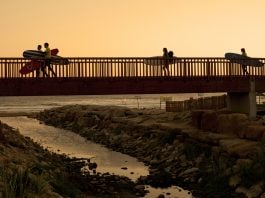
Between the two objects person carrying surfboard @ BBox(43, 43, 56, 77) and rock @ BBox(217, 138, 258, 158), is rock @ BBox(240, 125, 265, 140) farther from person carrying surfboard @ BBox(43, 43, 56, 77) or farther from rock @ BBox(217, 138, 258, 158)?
person carrying surfboard @ BBox(43, 43, 56, 77)

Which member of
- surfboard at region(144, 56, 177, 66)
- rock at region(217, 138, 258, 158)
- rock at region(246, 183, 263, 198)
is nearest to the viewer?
rock at region(246, 183, 263, 198)

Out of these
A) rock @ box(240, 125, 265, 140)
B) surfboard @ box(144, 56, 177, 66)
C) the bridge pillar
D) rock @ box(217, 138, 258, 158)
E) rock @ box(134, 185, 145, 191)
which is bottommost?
rock @ box(134, 185, 145, 191)

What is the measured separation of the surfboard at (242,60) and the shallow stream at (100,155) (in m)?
9.20

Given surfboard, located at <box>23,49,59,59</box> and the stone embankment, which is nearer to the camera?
the stone embankment

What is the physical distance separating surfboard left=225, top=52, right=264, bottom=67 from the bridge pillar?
1677 millimetres

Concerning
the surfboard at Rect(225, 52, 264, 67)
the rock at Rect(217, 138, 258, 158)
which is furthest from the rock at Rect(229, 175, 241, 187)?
the surfboard at Rect(225, 52, 264, 67)

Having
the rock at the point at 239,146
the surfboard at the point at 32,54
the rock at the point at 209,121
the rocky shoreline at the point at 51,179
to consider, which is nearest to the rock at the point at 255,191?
the rock at the point at 239,146

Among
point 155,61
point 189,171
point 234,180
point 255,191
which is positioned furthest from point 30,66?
point 255,191

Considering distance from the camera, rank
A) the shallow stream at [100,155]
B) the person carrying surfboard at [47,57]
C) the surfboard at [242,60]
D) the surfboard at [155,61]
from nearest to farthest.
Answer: the shallow stream at [100,155] → the person carrying surfboard at [47,57] → the surfboard at [155,61] → the surfboard at [242,60]

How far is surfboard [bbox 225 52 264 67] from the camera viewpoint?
3164cm

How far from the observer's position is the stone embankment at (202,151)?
19641 mm

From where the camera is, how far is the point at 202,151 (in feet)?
83.4

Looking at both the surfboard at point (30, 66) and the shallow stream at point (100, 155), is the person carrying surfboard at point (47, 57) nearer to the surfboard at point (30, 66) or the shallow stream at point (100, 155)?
the surfboard at point (30, 66)

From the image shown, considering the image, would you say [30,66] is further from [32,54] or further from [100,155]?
[100,155]
